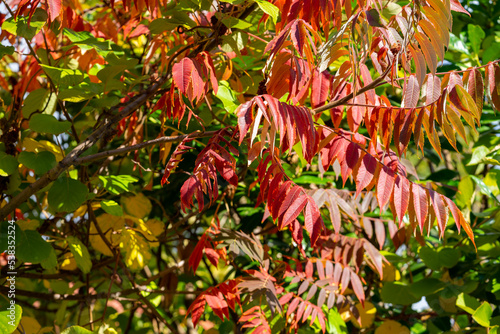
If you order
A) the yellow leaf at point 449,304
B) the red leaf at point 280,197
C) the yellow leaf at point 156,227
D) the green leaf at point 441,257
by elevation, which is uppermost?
the red leaf at point 280,197

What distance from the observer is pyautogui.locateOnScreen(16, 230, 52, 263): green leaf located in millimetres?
1413

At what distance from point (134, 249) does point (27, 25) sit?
818 millimetres

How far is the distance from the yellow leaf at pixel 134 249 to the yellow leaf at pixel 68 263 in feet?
0.91

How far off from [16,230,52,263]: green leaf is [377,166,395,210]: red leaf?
1025mm

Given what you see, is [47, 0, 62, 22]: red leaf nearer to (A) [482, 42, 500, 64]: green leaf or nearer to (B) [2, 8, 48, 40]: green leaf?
(B) [2, 8, 48, 40]: green leaf

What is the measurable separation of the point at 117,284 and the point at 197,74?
1.17 metres

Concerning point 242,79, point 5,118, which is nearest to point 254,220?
point 242,79

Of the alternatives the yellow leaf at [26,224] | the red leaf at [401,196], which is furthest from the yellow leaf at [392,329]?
the yellow leaf at [26,224]

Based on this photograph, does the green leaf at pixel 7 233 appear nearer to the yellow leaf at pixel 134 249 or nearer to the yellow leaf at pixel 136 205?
the yellow leaf at pixel 134 249

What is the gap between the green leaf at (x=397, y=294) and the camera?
1.86m

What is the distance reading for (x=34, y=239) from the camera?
1.47 metres

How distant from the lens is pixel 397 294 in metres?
1.88

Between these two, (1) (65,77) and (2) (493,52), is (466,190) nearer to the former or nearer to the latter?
(2) (493,52)

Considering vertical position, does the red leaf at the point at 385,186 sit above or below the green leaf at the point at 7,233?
above
